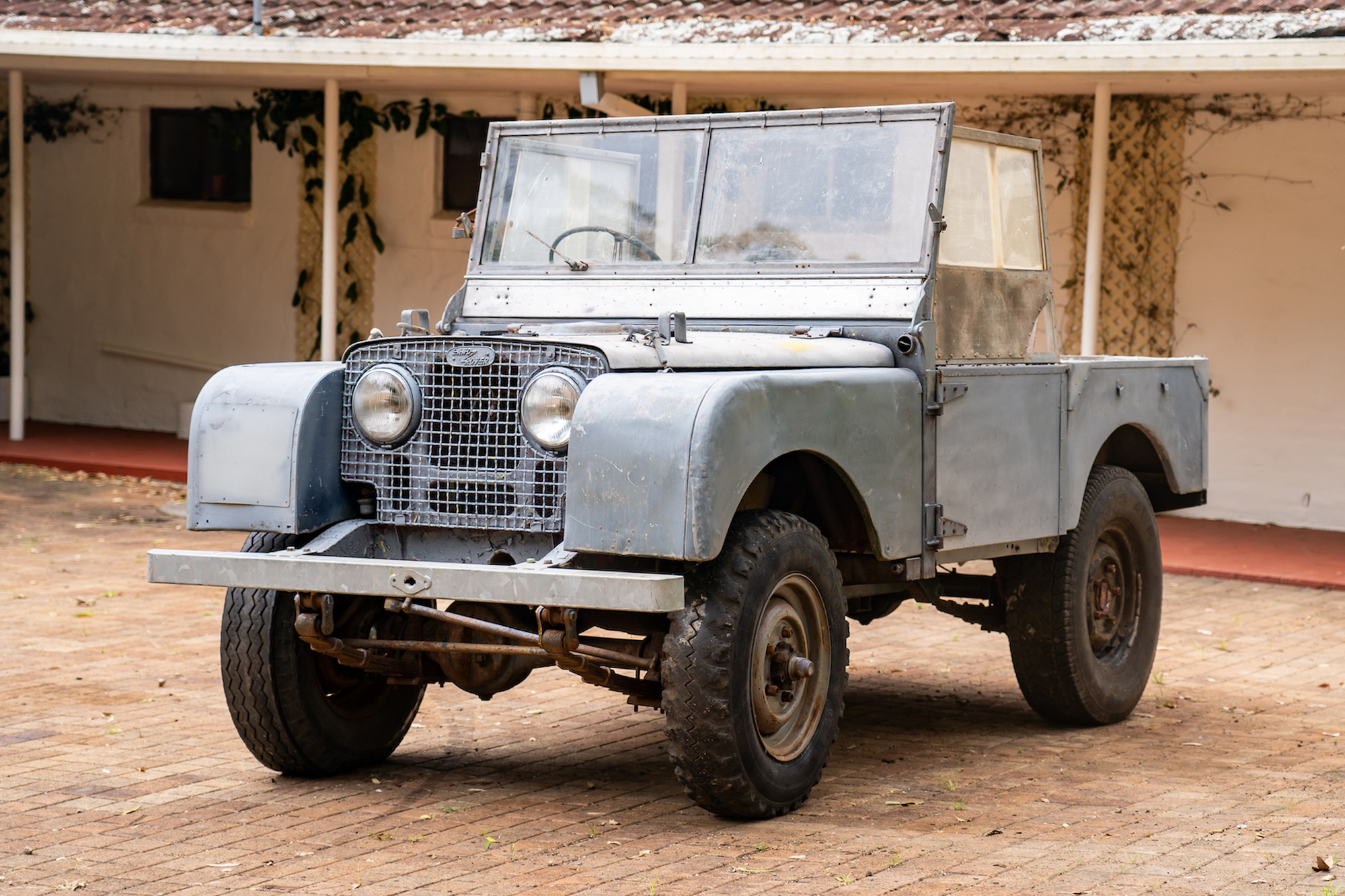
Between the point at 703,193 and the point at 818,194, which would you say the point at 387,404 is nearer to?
the point at 703,193

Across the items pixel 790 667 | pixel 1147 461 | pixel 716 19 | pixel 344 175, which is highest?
pixel 716 19

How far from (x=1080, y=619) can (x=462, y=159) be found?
10056mm

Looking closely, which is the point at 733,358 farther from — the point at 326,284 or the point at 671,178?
the point at 326,284

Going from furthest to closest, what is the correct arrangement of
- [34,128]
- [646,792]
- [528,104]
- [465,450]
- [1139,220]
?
[34,128], [528,104], [1139,220], [646,792], [465,450]

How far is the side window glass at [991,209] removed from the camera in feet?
19.0

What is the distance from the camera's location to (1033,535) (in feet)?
19.7

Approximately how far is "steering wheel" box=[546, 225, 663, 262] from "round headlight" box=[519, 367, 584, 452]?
1.25 meters

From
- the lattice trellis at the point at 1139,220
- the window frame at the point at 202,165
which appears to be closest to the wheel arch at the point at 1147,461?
the lattice trellis at the point at 1139,220

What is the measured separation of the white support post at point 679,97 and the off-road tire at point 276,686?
7.78 m

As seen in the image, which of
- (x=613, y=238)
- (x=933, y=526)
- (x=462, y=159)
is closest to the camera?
(x=933, y=526)

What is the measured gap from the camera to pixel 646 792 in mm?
5367

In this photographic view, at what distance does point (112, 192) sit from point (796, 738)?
44.1ft

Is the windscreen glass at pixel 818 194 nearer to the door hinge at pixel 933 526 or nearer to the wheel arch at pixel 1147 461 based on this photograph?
the door hinge at pixel 933 526

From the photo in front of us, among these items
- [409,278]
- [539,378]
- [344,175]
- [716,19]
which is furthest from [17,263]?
[539,378]
